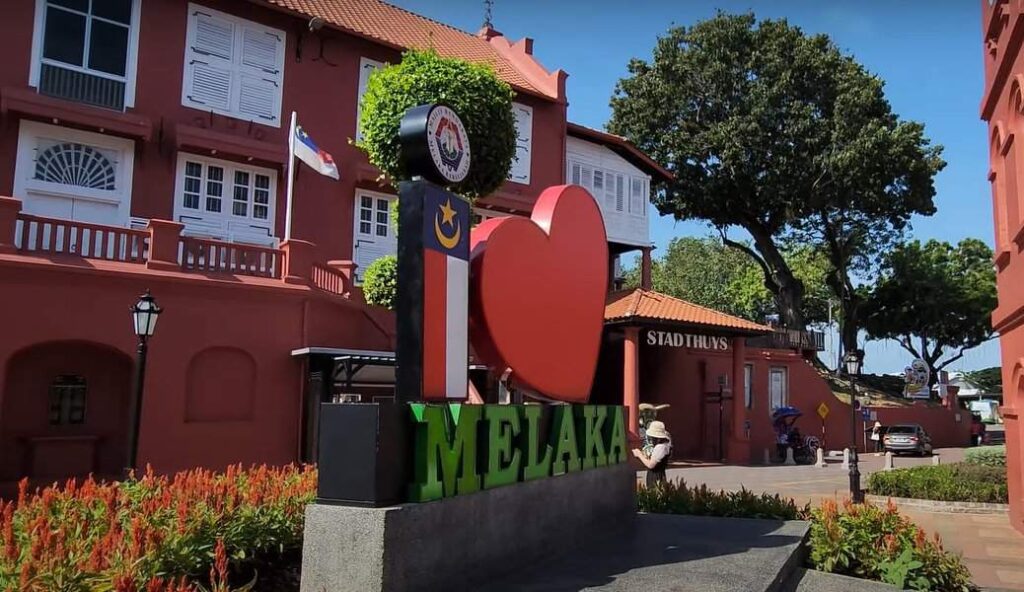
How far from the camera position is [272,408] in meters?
15.8

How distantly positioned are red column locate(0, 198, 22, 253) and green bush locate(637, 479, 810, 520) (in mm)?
10879

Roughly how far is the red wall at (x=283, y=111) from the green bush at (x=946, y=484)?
12281mm

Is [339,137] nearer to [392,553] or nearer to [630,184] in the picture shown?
Answer: [630,184]

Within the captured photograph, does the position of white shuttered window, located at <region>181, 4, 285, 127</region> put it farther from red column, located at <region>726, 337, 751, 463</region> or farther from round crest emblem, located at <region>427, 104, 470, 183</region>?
red column, located at <region>726, 337, 751, 463</region>

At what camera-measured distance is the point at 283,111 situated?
19812 millimetres

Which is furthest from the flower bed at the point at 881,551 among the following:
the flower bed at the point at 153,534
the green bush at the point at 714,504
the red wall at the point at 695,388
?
the red wall at the point at 695,388

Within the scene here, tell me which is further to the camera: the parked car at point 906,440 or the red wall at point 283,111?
the parked car at point 906,440

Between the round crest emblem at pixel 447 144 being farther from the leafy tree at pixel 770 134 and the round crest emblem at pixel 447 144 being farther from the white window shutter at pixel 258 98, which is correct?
the leafy tree at pixel 770 134

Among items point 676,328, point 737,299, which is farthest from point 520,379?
point 737,299

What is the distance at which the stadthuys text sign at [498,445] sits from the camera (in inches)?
233

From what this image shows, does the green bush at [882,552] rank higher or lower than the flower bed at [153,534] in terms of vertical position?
lower

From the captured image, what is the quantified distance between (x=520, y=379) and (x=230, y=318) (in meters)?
9.06

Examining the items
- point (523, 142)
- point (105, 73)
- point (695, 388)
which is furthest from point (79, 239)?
point (695, 388)

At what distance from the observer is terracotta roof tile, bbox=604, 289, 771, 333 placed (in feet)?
A: 77.5
